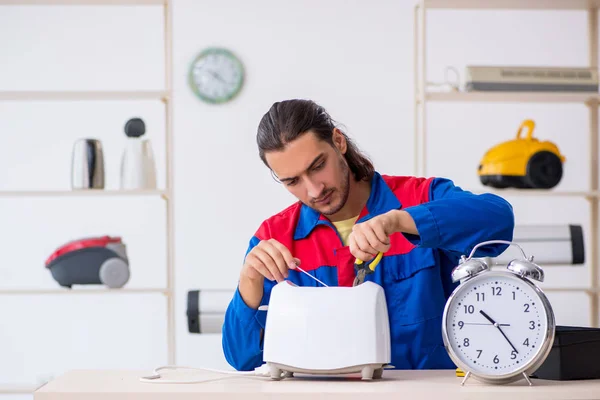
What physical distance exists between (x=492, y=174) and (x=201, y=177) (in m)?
1.50

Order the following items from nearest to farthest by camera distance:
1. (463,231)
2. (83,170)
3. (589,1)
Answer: (463,231) → (83,170) → (589,1)

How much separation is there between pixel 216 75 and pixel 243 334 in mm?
2631

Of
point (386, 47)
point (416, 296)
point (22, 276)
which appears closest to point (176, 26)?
point (386, 47)

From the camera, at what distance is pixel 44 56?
4027 millimetres

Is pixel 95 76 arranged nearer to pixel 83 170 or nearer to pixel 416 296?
pixel 83 170

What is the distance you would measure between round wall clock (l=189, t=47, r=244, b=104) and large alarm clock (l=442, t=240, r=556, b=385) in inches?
116

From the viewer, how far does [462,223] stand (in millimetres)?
1398

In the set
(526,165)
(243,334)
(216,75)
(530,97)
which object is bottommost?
(243,334)

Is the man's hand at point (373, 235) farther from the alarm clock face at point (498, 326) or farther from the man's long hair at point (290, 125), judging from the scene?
the man's long hair at point (290, 125)

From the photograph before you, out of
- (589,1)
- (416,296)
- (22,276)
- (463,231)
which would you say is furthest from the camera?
(22,276)

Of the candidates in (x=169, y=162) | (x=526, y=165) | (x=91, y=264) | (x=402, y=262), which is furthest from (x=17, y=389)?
(x=526, y=165)

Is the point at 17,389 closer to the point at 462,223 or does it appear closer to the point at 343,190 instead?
the point at 343,190

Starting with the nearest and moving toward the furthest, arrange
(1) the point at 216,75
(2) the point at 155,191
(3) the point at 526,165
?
1. (2) the point at 155,191
2. (3) the point at 526,165
3. (1) the point at 216,75

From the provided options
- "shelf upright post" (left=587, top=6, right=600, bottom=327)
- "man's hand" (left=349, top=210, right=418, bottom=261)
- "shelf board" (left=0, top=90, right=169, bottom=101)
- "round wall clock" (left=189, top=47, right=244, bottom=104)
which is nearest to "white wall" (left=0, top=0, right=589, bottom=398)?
"round wall clock" (left=189, top=47, right=244, bottom=104)
